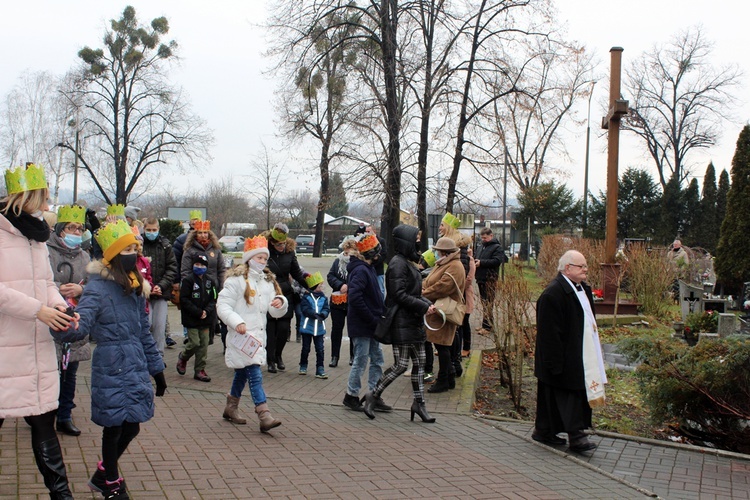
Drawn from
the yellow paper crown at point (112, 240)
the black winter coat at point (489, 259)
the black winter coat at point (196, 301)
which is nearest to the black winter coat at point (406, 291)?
the black winter coat at point (196, 301)

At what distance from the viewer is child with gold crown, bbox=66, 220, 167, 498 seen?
444 centimetres

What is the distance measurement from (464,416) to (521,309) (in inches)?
55.0

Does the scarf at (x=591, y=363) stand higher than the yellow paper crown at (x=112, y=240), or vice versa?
the yellow paper crown at (x=112, y=240)

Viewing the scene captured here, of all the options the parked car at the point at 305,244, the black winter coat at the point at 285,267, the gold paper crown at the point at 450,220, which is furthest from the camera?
the parked car at the point at 305,244

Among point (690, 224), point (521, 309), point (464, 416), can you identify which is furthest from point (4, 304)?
point (690, 224)

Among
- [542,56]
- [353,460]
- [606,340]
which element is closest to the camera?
[353,460]

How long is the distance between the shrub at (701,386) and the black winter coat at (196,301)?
4.57 metres

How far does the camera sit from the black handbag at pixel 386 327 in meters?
7.33

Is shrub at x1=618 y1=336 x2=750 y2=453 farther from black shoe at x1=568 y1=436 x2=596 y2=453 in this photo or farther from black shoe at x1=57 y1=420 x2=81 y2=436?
black shoe at x1=57 y1=420 x2=81 y2=436

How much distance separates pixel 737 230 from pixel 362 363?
49.5 ft

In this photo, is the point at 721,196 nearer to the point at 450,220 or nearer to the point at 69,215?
the point at 450,220

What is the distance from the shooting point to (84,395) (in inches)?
291

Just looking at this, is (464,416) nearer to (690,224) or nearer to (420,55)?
(420,55)

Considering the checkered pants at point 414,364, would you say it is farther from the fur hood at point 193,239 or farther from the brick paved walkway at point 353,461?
the fur hood at point 193,239
